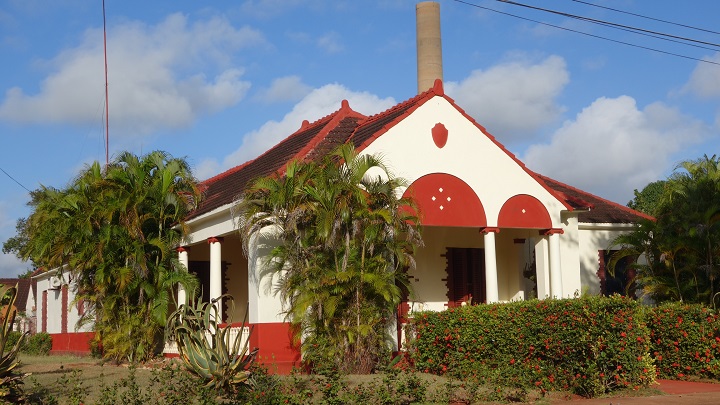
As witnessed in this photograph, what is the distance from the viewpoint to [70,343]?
3106 centimetres

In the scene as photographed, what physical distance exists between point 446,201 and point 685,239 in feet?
18.2

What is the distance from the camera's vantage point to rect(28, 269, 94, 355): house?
2970cm

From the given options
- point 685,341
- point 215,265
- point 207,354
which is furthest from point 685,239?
point 207,354

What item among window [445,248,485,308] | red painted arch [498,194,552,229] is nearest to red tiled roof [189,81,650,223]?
red painted arch [498,194,552,229]

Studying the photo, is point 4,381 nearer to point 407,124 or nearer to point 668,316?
point 407,124

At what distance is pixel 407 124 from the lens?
731 inches

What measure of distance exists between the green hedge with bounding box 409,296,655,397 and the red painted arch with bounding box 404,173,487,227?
3372 mm

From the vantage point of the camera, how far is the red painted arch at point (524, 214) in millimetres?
19641

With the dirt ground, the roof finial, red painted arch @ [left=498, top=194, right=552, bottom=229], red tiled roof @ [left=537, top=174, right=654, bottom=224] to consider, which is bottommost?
the dirt ground

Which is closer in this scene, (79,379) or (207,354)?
(207,354)

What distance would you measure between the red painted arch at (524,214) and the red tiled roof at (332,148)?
559 mm

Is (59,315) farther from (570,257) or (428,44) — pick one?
(570,257)

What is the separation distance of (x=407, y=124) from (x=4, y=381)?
968 centimetres

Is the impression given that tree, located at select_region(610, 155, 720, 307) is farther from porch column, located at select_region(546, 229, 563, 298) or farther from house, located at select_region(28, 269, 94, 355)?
house, located at select_region(28, 269, 94, 355)
